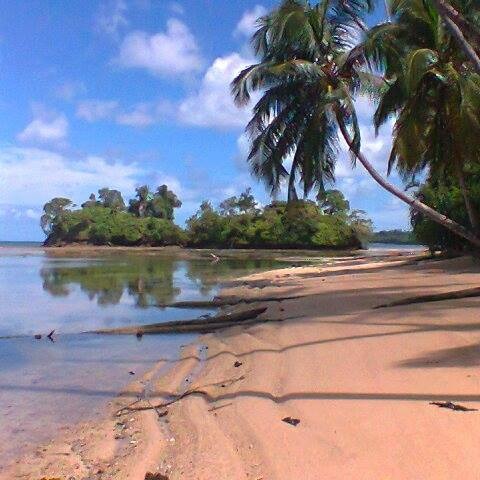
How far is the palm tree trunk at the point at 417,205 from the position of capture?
14547mm

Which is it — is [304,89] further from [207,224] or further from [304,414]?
[207,224]

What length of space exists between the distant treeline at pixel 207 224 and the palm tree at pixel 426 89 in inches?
1513

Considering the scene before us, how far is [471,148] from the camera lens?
46.4ft

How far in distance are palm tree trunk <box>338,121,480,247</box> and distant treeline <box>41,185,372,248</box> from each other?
1520 inches

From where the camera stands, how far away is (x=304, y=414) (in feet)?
17.1

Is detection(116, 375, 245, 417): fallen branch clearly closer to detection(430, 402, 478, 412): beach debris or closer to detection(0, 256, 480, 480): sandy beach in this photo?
detection(0, 256, 480, 480): sandy beach

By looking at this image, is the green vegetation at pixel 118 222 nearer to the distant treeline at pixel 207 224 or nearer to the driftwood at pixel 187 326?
the distant treeline at pixel 207 224

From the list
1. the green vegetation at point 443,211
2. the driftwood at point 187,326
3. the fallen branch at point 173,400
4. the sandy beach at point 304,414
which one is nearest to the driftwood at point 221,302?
the driftwood at point 187,326

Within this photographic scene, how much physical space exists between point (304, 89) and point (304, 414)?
13665 millimetres

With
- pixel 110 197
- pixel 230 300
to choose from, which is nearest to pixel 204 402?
pixel 230 300

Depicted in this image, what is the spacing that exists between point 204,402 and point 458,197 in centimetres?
1962

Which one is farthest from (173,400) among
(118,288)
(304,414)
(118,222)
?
(118,222)

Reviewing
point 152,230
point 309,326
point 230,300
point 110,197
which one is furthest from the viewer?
point 110,197

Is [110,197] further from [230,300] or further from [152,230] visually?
[230,300]
